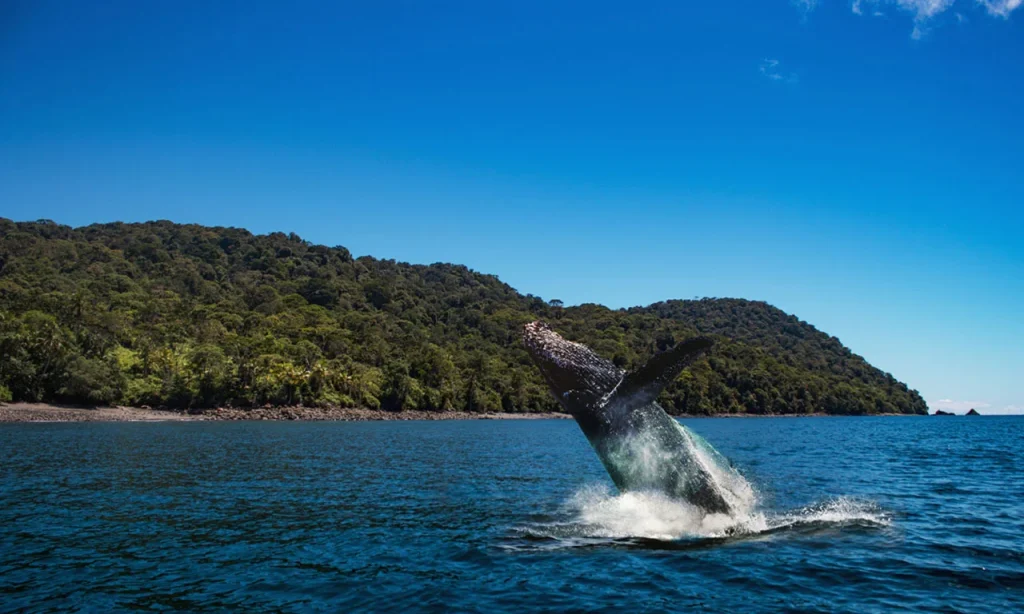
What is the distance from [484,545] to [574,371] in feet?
16.1

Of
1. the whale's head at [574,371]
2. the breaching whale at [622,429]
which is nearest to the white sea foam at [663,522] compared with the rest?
the breaching whale at [622,429]

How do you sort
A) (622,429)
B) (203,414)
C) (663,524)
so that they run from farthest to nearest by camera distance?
(203,414) < (663,524) < (622,429)

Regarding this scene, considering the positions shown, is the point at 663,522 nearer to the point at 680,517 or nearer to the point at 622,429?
the point at 680,517

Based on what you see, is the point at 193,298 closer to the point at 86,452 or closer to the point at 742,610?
the point at 86,452

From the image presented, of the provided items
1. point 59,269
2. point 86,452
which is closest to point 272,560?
point 86,452

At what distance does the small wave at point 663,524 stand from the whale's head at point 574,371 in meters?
3.01

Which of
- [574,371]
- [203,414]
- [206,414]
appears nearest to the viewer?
[574,371]

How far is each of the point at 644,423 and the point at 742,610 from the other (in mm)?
5907

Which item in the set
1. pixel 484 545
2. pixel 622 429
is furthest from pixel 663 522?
pixel 484 545

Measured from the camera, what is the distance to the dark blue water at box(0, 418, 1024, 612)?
12102 mm

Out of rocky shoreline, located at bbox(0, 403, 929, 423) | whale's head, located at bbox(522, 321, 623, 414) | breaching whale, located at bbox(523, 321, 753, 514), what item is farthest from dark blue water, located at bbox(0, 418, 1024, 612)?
rocky shoreline, located at bbox(0, 403, 929, 423)

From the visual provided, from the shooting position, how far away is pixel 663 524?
56.4 ft

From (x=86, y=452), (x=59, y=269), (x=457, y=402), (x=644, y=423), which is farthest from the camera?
(x=59, y=269)

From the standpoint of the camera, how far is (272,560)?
14781mm
